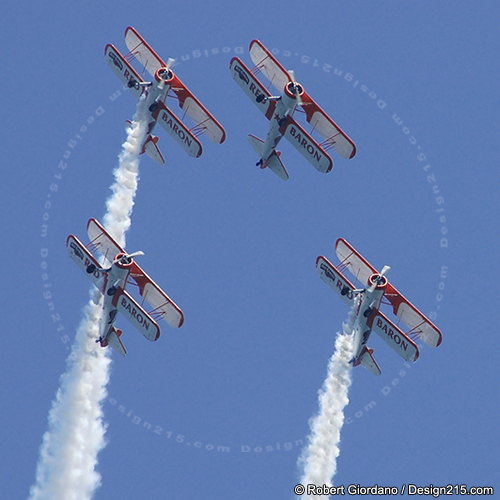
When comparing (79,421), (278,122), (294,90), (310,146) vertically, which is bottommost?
(79,421)

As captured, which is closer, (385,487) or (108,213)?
(385,487)

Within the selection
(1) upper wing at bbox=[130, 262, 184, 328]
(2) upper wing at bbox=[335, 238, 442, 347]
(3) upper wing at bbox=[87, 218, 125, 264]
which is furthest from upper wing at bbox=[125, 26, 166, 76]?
(2) upper wing at bbox=[335, 238, 442, 347]

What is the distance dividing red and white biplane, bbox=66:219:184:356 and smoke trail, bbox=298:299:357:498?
23.0 feet

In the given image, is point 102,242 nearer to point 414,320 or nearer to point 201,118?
point 201,118

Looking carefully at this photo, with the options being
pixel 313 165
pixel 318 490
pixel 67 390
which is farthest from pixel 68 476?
pixel 313 165

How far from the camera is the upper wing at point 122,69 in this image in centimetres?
8669

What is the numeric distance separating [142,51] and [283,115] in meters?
6.84

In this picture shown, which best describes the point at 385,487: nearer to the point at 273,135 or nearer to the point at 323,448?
the point at 323,448

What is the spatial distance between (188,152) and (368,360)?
11392 millimetres

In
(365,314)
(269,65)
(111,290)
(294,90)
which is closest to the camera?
(111,290)

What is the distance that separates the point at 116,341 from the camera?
268 feet

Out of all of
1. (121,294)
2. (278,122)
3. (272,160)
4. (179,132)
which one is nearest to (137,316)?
(121,294)

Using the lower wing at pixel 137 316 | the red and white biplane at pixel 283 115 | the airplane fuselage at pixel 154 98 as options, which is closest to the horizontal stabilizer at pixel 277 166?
the red and white biplane at pixel 283 115

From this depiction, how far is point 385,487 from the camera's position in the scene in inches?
3083
